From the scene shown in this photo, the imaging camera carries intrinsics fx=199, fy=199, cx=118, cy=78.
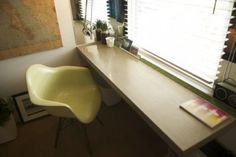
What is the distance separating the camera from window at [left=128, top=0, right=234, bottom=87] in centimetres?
112

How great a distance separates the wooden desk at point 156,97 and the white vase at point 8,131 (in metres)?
0.96

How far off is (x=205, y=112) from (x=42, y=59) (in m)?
1.60

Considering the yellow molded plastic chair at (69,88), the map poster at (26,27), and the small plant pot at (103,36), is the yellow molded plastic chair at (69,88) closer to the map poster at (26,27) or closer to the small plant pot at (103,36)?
the map poster at (26,27)

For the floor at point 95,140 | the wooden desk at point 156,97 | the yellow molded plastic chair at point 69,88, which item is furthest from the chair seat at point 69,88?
the floor at point 95,140

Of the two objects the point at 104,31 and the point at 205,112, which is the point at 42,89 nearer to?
the point at 104,31

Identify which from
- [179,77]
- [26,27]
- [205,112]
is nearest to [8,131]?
[26,27]

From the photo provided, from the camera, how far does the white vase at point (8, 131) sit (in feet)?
6.14

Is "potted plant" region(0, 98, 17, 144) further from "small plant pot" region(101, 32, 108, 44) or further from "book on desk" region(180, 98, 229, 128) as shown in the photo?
"book on desk" region(180, 98, 229, 128)

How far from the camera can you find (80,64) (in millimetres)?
2250

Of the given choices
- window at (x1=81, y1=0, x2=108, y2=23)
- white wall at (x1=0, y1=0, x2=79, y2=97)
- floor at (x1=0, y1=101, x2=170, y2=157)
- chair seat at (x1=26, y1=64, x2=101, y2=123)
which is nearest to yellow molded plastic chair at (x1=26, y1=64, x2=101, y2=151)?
chair seat at (x1=26, y1=64, x2=101, y2=123)

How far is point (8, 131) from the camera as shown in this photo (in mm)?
1905

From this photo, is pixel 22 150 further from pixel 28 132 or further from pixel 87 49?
pixel 87 49

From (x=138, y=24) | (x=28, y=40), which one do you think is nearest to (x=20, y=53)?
(x=28, y=40)

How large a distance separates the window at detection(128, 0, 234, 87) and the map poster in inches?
33.0
